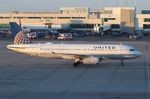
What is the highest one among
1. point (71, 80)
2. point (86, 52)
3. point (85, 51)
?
point (85, 51)

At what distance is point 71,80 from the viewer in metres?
45.8

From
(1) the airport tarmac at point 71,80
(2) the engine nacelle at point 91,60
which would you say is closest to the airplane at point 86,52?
(2) the engine nacelle at point 91,60

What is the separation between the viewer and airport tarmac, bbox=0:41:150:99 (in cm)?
3712

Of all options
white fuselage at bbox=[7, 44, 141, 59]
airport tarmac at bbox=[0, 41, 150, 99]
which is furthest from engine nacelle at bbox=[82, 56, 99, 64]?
white fuselage at bbox=[7, 44, 141, 59]

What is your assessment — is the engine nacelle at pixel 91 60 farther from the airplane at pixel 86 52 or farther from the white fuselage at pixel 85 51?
the white fuselage at pixel 85 51

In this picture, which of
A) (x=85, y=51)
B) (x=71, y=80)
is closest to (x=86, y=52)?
(x=85, y=51)

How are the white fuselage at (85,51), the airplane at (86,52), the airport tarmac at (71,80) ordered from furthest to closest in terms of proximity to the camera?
the white fuselage at (85,51) < the airplane at (86,52) < the airport tarmac at (71,80)

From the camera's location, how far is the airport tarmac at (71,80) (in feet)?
122

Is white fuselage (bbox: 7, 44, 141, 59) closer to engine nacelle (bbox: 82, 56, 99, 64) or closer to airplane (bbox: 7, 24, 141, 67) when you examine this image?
airplane (bbox: 7, 24, 141, 67)

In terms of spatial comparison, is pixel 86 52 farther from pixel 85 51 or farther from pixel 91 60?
pixel 91 60

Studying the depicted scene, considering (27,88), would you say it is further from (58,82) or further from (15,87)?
(58,82)

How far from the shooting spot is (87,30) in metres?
199

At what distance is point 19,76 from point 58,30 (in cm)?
13868

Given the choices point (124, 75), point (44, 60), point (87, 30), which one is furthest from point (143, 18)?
point (124, 75)
